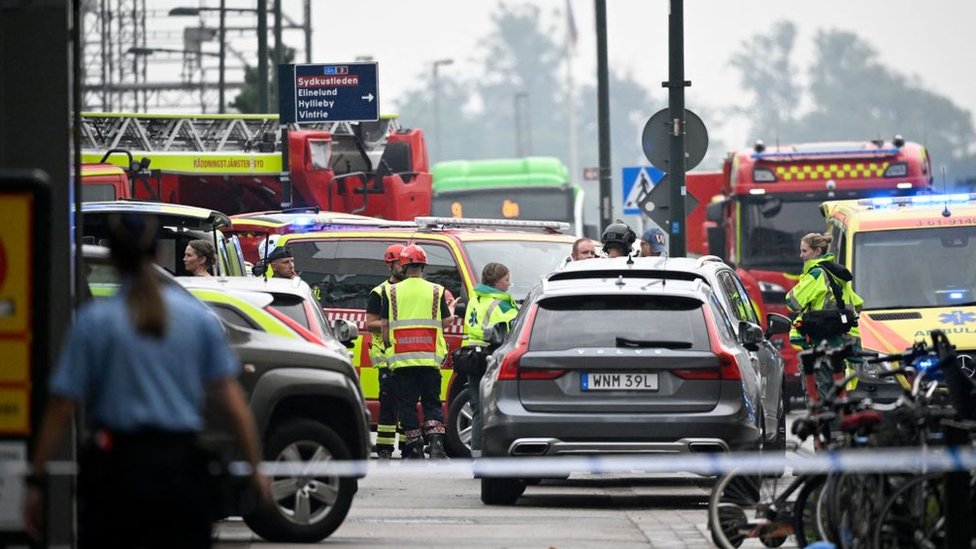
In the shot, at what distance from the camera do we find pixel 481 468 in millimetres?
13586

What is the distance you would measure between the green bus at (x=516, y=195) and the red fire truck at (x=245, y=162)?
9.82 m

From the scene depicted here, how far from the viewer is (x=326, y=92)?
96.5ft

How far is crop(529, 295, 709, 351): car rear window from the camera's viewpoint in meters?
14.3

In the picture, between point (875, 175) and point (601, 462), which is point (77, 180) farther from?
point (875, 175)

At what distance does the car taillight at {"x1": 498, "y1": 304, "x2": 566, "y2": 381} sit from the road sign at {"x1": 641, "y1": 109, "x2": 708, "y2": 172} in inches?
371

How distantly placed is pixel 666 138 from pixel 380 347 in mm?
6630

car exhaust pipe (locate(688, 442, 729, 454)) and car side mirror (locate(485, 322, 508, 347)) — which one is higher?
car side mirror (locate(485, 322, 508, 347))

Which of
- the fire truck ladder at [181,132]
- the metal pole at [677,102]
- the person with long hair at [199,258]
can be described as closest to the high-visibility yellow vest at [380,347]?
the person with long hair at [199,258]

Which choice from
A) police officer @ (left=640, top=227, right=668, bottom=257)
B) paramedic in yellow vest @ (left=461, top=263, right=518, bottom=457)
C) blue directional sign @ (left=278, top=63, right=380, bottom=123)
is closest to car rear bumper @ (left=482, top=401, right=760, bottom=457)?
paramedic in yellow vest @ (left=461, top=263, right=518, bottom=457)

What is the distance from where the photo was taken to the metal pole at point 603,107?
1261 inches

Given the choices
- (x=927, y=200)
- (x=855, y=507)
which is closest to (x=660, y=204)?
(x=927, y=200)

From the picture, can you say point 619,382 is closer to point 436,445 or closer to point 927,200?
point 436,445

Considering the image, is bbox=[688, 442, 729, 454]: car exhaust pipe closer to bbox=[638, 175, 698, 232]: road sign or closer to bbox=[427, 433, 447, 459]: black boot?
bbox=[427, 433, 447, 459]: black boot

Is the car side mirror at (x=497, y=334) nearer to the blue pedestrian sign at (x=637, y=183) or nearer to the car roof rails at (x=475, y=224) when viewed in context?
the car roof rails at (x=475, y=224)
